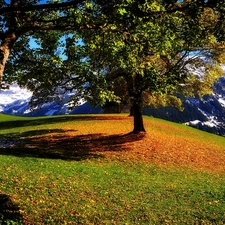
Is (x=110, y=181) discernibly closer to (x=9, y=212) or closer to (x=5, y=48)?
(x=9, y=212)

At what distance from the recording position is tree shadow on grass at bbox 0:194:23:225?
1095 centimetres

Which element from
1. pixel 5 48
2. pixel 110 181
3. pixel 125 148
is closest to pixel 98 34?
pixel 5 48

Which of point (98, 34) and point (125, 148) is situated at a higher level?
point (98, 34)

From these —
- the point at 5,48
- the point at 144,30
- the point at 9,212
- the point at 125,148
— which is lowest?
the point at 9,212

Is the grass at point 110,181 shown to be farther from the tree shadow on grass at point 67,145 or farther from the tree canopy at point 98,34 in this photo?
the tree canopy at point 98,34

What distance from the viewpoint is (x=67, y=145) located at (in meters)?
27.9

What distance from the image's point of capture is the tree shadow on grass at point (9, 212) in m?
10.9

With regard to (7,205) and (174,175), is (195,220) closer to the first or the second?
(174,175)

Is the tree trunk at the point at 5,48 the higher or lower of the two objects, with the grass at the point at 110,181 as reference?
higher

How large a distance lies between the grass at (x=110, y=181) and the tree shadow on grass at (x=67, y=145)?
81 mm

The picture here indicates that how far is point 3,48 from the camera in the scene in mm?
11781

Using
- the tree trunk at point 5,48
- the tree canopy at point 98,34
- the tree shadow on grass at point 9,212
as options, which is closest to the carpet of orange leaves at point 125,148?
the tree canopy at point 98,34

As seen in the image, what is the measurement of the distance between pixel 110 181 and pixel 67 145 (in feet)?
35.4

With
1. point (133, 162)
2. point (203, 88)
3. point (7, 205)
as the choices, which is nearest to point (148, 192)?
point (133, 162)
